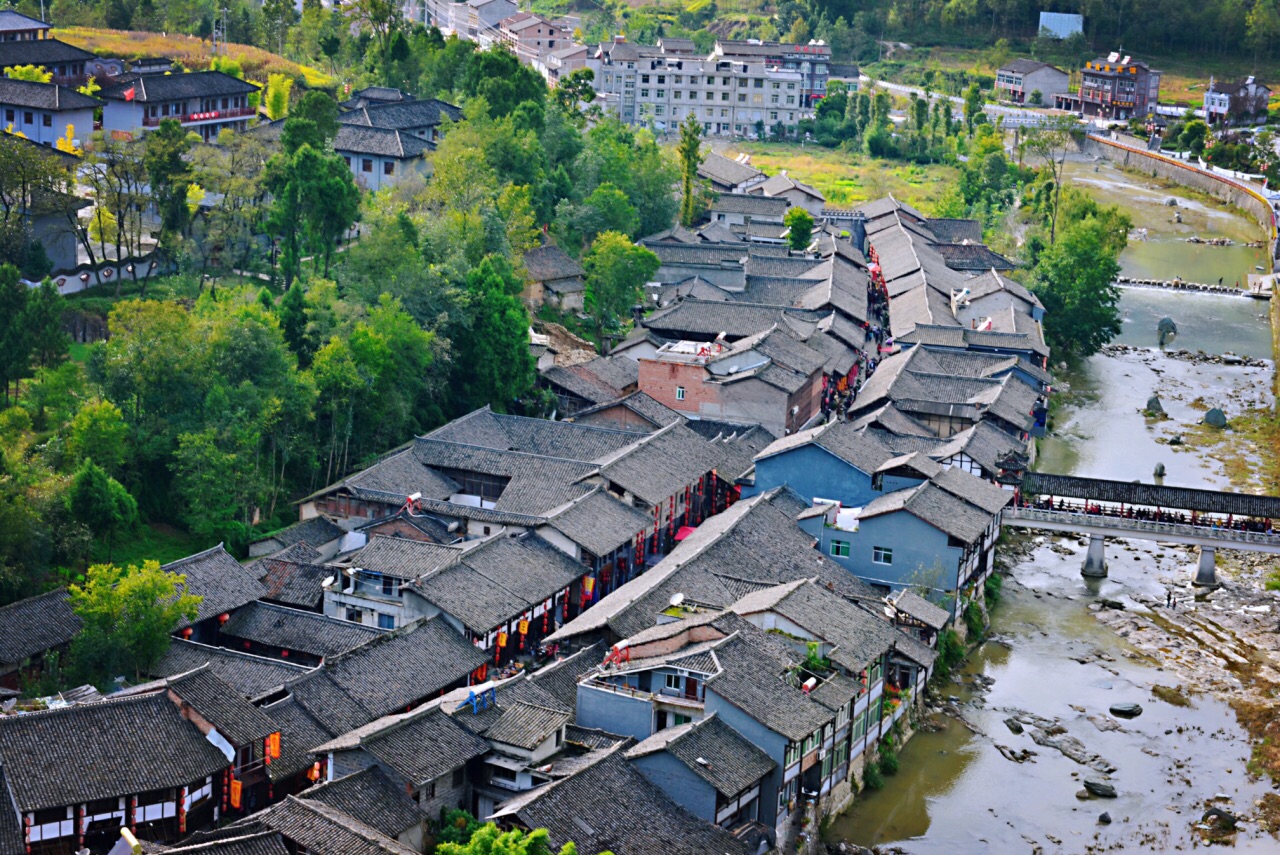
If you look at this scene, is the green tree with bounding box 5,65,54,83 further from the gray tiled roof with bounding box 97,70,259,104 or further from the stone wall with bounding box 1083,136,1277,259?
the stone wall with bounding box 1083,136,1277,259

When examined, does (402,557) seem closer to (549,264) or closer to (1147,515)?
(1147,515)

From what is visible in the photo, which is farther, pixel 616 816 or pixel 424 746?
pixel 424 746

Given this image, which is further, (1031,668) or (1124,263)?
(1124,263)

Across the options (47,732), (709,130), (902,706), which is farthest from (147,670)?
(709,130)

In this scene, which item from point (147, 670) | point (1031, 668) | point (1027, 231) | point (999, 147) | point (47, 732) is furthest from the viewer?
point (999, 147)

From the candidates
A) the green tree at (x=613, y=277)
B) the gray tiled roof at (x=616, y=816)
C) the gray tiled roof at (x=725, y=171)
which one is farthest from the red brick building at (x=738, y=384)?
the gray tiled roof at (x=725, y=171)

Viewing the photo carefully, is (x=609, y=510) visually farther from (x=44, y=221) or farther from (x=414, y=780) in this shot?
(x=44, y=221)

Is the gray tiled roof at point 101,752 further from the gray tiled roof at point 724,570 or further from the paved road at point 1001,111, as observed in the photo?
the paved road at point 1001,111

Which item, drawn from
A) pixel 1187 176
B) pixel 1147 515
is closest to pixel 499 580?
pixel 1147 515
